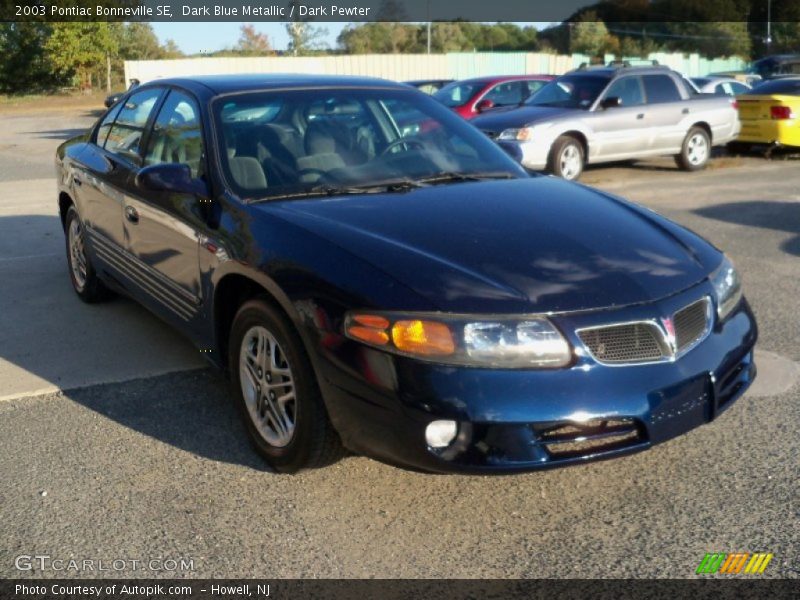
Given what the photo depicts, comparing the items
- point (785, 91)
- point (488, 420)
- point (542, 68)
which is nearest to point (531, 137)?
point (785, 91)

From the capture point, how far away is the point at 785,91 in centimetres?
1545

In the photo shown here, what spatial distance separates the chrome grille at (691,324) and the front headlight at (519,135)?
9183mm

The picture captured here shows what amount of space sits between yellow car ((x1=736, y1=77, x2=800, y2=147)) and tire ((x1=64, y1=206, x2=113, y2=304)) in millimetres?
12449

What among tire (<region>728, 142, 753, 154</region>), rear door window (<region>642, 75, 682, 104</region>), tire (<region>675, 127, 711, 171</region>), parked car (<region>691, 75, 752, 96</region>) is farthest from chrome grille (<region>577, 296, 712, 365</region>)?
parked car (<region>691, 75, 752, 96</region>)

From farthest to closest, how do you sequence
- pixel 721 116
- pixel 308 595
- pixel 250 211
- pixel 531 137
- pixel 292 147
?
1. pixel 721 116
2. pixel 531 137
3. pixel 292 147
4. pixel 250 211
5. pixel 308 595

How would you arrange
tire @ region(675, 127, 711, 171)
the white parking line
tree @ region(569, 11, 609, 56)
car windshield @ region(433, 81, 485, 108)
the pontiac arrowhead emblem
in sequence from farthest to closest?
tree @ region(569, 11, 609, 56) → car windshield @ region(433, 81, 485, 108) → tire @ region(675, 127, 711, 171) → the white parking line → the pontiac arrowhead emblem

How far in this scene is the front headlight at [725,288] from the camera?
3.65m

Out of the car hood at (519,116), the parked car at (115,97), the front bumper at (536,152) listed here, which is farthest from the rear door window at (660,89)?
the parked car at (115,97)

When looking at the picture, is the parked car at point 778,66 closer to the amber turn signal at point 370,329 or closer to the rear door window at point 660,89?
the rear door window at point 660,89

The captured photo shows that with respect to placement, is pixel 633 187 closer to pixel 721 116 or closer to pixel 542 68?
pixel 721 116

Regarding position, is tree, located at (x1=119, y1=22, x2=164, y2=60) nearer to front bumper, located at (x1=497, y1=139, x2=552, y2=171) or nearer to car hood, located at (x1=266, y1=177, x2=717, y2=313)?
front bumper, located at (x1=497, y1=139, x2=552, y2=171)

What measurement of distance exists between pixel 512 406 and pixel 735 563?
0.93 meters

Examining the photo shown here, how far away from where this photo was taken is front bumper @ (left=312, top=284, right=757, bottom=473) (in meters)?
3.09

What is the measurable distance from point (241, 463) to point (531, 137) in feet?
30.7
